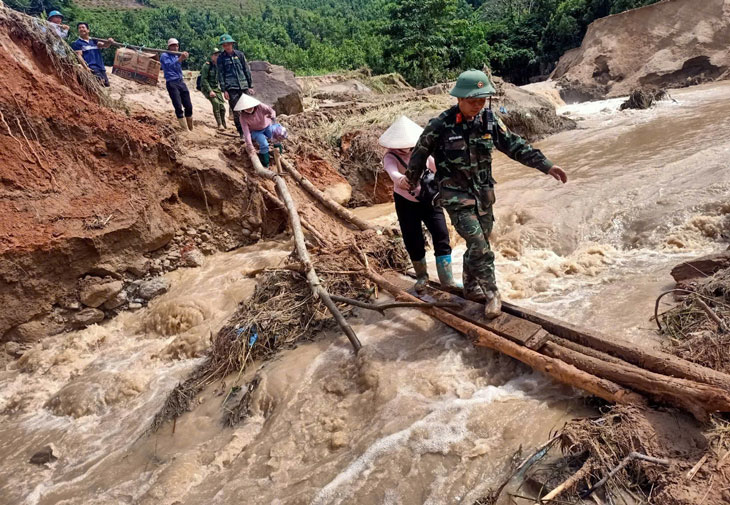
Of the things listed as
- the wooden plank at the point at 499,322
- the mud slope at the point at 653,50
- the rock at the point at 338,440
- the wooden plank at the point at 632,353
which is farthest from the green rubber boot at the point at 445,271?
the mud slope at the point at 653,50

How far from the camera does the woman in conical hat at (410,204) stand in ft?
11.9

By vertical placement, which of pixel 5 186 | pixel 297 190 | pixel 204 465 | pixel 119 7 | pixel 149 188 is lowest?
pixel 204 465

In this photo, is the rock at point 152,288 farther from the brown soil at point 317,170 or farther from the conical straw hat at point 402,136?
the conical straw hat at point 402,136

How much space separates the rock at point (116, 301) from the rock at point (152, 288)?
0.63 ft

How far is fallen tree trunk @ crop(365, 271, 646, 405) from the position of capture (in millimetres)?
2420

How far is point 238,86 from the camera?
770cm

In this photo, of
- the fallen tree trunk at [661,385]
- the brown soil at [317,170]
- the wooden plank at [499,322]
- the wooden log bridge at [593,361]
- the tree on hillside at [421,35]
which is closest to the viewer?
the fallen tree trunk at [661,385]

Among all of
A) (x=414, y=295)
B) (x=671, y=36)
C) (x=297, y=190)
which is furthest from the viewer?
(x=671, y=36)

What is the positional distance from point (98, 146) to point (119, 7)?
55315 mm

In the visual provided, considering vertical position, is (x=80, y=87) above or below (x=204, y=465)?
above

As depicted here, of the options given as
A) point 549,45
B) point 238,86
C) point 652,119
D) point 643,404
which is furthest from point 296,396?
point 549,45

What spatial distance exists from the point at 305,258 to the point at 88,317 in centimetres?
320

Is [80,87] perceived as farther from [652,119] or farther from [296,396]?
[652,119]

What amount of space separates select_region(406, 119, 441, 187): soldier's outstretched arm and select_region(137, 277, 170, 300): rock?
429 cm
